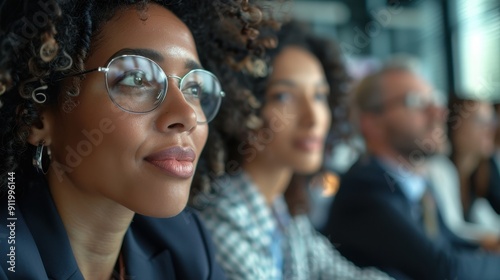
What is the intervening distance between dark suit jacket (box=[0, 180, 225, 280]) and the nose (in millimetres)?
237

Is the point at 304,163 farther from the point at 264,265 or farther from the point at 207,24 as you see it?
the point at 207,24

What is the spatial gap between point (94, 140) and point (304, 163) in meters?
0.88

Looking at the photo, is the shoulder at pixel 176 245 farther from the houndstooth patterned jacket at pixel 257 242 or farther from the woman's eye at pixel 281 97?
the woman's eye at pixel 281 97

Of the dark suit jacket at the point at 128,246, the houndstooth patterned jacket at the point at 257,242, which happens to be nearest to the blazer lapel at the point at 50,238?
the dark suit jacket at the point at 128,246

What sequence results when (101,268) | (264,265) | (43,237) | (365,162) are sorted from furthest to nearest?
(365,162) → (264,265) → (101,268) → (43,237)

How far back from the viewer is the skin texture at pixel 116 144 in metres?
0.86

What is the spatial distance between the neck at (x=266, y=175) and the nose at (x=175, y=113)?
757 mm

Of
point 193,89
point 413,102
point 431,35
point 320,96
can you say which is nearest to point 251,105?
point 320,96

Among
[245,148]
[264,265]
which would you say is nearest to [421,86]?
[245,148]

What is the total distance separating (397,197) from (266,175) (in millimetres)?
474

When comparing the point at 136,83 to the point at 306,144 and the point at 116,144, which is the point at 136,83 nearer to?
the point at 116,144

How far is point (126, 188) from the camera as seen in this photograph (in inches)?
34.0

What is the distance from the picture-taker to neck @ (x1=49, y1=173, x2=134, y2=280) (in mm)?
921

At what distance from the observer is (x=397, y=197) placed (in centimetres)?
181
